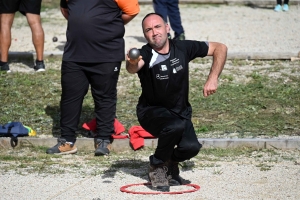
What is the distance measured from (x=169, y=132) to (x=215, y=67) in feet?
2.49

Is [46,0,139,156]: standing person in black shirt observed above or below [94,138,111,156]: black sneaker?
above

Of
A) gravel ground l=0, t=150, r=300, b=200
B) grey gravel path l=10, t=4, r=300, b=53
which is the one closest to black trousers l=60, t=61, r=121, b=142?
gravel ground l=0, t=150, r=300, b=200

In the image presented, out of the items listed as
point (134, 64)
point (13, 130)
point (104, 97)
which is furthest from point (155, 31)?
point (13, 130)

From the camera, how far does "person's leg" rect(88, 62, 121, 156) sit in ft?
26.6

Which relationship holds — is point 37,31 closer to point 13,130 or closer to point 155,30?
point 13,130

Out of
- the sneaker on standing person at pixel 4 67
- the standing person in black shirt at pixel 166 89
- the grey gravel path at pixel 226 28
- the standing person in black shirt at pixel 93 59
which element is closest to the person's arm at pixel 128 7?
the standing person in black shirt at pixel 93 59

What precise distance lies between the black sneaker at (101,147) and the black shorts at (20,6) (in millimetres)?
3554

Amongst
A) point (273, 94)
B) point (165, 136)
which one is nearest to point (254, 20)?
point (273, 94)

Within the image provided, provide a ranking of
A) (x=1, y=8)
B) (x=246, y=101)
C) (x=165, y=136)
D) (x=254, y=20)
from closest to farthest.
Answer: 1. (x=165, y=136)
2. (x=246, y=101)
3. (x=1, y=8)
4. (x=254, y=20)

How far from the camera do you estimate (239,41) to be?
13562mm

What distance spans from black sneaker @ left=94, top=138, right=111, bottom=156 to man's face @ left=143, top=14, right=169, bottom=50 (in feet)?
5.84

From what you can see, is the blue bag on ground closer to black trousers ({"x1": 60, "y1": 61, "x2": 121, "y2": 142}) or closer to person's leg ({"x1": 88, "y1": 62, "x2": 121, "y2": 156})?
black trousers ({"x1": 60, "y1": 61, "x2": 121, "y2": 142})

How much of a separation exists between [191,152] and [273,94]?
141 inches

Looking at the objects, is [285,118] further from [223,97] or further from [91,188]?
[91,188]
